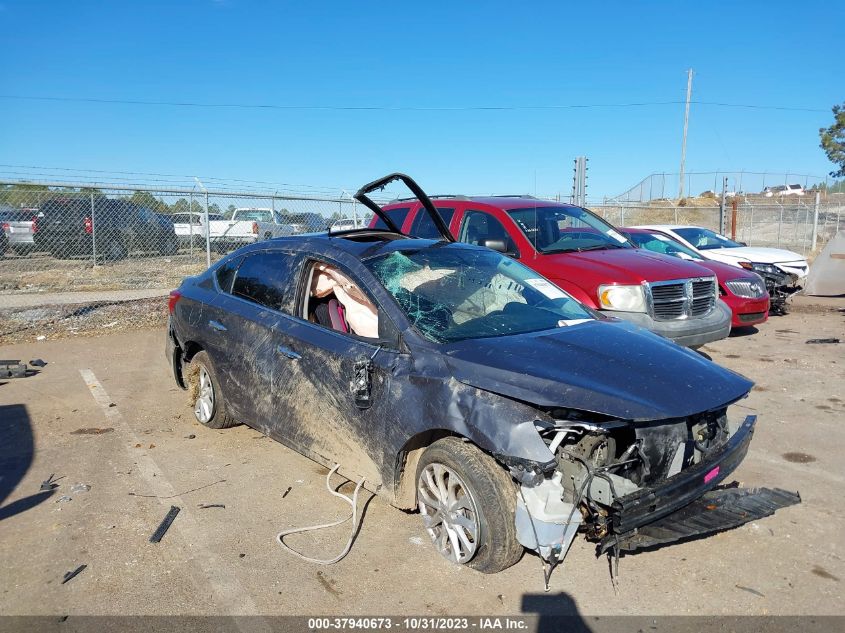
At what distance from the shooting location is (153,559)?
3.54 metres

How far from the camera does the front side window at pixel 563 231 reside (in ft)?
23.9

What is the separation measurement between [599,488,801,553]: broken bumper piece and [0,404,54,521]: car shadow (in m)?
3.53

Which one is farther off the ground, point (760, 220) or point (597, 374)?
point (760, 220)

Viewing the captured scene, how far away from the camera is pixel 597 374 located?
3.21 metres

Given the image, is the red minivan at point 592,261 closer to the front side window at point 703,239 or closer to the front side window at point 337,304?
the front side window at point 337,304

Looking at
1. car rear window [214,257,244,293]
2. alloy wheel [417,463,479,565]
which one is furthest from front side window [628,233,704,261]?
alloy wheel [417,463,479,565]

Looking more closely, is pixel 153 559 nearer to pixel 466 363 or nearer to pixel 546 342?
pixel 466 363

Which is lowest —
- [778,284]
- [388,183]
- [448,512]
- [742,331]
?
[742,331]

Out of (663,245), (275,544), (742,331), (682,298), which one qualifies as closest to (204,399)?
(275,544)

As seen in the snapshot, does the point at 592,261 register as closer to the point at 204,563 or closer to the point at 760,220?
the point at 204,563

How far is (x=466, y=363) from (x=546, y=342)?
1.87ft

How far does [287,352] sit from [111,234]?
1000 cm

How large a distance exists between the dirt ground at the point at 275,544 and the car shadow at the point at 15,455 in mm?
16

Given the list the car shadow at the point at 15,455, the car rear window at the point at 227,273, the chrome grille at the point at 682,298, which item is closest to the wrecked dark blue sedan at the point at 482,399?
the car rear window at the point at 227,273
